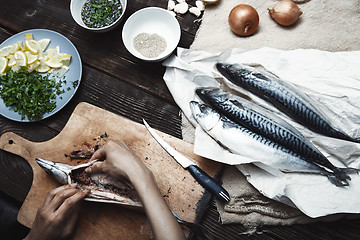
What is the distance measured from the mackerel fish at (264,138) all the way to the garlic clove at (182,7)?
534 millimetres

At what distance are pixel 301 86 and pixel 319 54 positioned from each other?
199 millimetres

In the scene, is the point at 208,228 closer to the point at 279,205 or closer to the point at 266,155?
the point at 279,205

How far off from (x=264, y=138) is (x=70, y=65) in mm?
1196


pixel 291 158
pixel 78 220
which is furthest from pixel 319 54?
pixel 78 220

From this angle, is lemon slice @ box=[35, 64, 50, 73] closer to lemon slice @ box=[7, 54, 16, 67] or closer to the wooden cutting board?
lemon slice @ box=[7, 54, 16, 67]

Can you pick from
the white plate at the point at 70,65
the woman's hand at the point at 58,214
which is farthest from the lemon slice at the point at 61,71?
the woman's hand at the point at 58,214

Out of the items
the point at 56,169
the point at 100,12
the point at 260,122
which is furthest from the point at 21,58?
the point at 260,122

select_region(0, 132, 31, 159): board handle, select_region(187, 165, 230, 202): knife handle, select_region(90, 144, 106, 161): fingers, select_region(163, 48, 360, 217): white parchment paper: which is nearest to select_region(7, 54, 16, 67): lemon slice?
select_region(0, 132, 31, 159): board handle

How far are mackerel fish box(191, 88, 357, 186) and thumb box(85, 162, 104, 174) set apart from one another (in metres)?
0.56

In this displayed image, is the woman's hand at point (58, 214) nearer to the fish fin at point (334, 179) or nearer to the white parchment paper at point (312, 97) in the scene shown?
the white parchment paper at point (312, 97)

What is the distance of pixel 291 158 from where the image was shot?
145 centimetres

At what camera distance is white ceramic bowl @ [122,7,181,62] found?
1.70 metres

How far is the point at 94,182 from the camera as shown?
4.97 feet

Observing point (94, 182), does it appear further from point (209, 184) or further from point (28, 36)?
point (28, 36)
